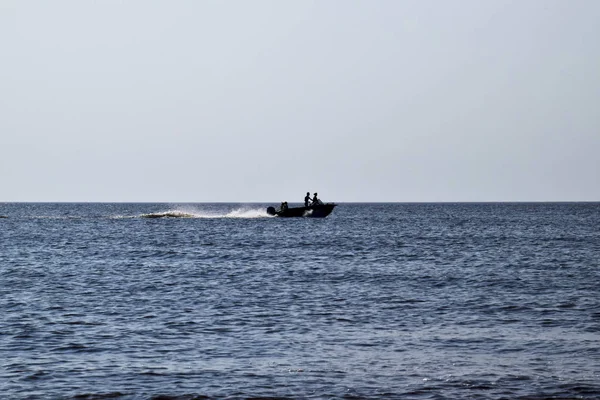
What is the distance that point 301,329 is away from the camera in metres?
24.1

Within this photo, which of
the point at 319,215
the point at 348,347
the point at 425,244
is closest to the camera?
the point at 348,347

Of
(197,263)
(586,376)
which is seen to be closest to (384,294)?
(586,376)

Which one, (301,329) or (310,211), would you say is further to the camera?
(310,211)

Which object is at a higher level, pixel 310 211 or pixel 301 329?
pixel 310 211

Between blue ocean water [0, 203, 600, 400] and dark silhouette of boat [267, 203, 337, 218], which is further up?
dark silhouette of boat [267, 203, 337, 218]

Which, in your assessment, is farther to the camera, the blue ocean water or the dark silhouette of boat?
the dark silhouette of boat

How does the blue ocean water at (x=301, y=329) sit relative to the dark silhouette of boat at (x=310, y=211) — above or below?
below

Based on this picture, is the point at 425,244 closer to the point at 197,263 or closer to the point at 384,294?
the point at 197,263

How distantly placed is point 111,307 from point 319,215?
2833 inches

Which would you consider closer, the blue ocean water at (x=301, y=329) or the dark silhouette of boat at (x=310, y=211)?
the blue ocean water at (x=301, y=329)

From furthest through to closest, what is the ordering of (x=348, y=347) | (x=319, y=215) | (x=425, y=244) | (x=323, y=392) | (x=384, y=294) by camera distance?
(x=319, y=215)
(x=425, y=244)
(x=384, y=294)
(x=348, y=347)
(x=323, y=392)

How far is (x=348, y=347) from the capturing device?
70.2ft

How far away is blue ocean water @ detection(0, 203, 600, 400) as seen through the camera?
689 inches

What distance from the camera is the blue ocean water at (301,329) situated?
1750 cm
